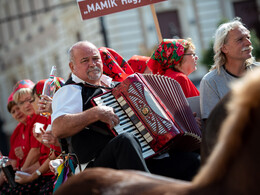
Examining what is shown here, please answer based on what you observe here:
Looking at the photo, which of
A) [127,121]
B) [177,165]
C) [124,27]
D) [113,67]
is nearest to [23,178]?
[113,67]

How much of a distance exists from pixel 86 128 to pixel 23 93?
255 centimetres

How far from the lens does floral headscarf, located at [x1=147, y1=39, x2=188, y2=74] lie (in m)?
5.43

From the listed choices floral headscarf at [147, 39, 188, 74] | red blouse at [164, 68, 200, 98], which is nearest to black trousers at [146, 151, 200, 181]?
red blouse at [164, 68, 200, 98]

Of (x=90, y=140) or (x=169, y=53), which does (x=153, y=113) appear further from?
(x=169, y=53)

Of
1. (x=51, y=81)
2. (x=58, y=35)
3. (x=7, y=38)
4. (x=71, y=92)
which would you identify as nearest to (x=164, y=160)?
(x=71, y=92)

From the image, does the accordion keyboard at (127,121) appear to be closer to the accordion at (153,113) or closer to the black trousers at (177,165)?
the accordion at (153,113)

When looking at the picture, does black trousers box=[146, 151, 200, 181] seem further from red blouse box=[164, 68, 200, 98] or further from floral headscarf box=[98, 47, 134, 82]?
floral headscarf box=[98, 47, 134, 82]

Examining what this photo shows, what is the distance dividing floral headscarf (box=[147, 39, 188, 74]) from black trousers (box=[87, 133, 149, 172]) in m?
1.75

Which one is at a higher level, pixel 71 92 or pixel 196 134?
pixel 71 92

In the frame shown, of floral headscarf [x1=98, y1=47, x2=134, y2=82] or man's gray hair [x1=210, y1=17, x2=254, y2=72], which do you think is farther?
floral headscarf [x1=98, y1=47, x2=134, y2=82]

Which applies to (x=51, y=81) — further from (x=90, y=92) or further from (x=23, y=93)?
(x=23, y=93)

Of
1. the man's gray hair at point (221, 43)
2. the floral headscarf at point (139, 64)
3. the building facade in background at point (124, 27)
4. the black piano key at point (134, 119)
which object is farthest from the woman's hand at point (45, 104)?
the building facade in background at point (124, 27)

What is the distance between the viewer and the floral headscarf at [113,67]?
5.34 metres

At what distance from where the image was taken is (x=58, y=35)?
30.4 meters
